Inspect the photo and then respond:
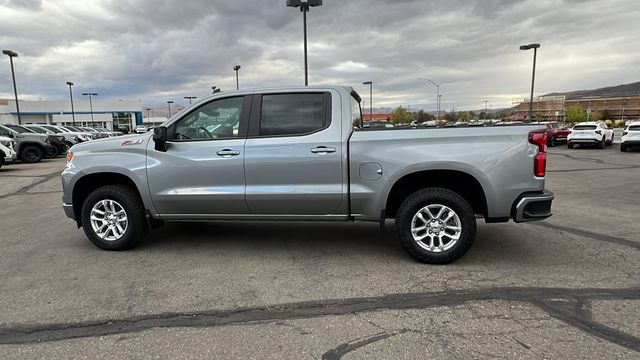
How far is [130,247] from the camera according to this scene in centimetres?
539

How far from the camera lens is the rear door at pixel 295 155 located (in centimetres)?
479

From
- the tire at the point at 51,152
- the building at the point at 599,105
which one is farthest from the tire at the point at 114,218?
the building at the point at 599,105

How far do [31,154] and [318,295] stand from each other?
Answer: 19849mm

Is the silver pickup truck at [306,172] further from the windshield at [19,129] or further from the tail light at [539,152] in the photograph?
the windshield at [19,129]

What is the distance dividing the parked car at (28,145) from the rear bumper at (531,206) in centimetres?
2034

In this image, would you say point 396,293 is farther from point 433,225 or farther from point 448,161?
point 448,161

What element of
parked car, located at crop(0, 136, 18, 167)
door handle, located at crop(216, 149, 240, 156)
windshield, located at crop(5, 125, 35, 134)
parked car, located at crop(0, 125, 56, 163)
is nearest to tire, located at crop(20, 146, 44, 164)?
parked car, located at crop(0, 125, 56, 163)

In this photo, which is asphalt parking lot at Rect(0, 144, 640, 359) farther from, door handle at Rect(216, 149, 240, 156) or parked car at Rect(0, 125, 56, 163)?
parked car at Rect(0, 125, 56, 163)

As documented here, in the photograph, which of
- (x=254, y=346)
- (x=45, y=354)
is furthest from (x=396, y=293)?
(x=45, y=354)

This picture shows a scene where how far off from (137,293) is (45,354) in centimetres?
107

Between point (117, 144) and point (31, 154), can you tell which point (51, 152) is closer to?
point (31, 154)

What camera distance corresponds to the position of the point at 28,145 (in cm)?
1903

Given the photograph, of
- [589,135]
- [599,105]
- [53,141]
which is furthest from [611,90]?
[53,141]

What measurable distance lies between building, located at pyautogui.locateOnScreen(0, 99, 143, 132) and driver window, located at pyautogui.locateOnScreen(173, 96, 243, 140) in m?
79.6
